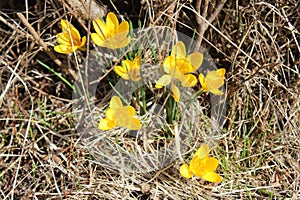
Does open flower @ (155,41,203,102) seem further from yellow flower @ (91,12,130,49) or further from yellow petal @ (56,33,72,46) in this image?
yellow petal @ (56,33,72,46)

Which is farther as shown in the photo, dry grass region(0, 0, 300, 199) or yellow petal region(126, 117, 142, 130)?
dry grass region(0, 0, 300, 199)

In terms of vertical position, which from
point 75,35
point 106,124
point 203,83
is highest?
point 75,35

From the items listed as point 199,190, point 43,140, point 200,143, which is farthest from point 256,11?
point 43,140

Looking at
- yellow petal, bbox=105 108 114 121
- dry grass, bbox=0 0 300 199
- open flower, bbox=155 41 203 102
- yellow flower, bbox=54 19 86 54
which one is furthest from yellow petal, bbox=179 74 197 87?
yellow flower, bbox=54 19 86 54

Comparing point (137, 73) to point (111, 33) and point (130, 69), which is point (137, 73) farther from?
point (111, 33)

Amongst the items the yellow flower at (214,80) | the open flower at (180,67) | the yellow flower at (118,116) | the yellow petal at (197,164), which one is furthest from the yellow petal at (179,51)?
the yellow petal at (197,164)

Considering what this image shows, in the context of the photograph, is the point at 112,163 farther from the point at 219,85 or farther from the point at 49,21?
the point at 49,21

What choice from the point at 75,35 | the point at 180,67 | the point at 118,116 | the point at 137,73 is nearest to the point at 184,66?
the point at 180,67
